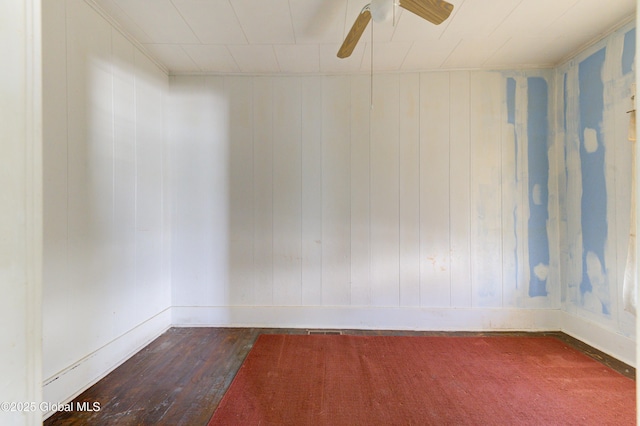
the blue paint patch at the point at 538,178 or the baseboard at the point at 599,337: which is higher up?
the blue paint patch at the point at 538,178

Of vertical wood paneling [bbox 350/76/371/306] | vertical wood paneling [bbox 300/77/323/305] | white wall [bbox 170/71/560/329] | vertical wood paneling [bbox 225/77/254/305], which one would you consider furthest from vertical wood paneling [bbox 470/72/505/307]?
vertical wood paneling [bbox 225/77/254/305]

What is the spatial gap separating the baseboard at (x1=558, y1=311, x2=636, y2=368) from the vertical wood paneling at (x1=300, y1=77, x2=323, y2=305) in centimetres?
222

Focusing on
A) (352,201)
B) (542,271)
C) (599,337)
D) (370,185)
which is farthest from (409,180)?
(599,337)

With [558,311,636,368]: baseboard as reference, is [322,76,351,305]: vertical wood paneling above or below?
above

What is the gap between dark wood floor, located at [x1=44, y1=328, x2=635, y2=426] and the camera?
Result: 142 centimetres

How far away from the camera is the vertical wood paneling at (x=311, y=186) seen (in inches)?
98.2

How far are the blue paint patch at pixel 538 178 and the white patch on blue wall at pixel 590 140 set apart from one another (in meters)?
0.27

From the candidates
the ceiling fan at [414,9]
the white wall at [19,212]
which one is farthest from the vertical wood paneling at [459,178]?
the white wall at [19,212]

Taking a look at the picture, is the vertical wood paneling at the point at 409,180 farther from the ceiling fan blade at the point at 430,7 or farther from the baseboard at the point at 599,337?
the baseboard at the point at 599,337

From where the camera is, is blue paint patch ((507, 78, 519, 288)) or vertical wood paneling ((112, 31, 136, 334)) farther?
blue paint patch ((507, 78, 519, 288))

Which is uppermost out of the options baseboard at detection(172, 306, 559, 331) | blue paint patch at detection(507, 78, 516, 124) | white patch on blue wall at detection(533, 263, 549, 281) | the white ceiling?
the white ceiling

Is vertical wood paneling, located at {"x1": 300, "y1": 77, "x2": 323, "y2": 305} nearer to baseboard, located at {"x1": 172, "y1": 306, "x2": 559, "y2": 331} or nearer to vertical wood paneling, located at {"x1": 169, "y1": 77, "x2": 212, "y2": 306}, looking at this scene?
baseboard, located at {"x1": 172, "y1": 306, "x2": 559, "y2": 331}

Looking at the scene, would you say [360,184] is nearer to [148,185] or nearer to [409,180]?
[409,180]

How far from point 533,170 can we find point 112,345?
12.2 feet
